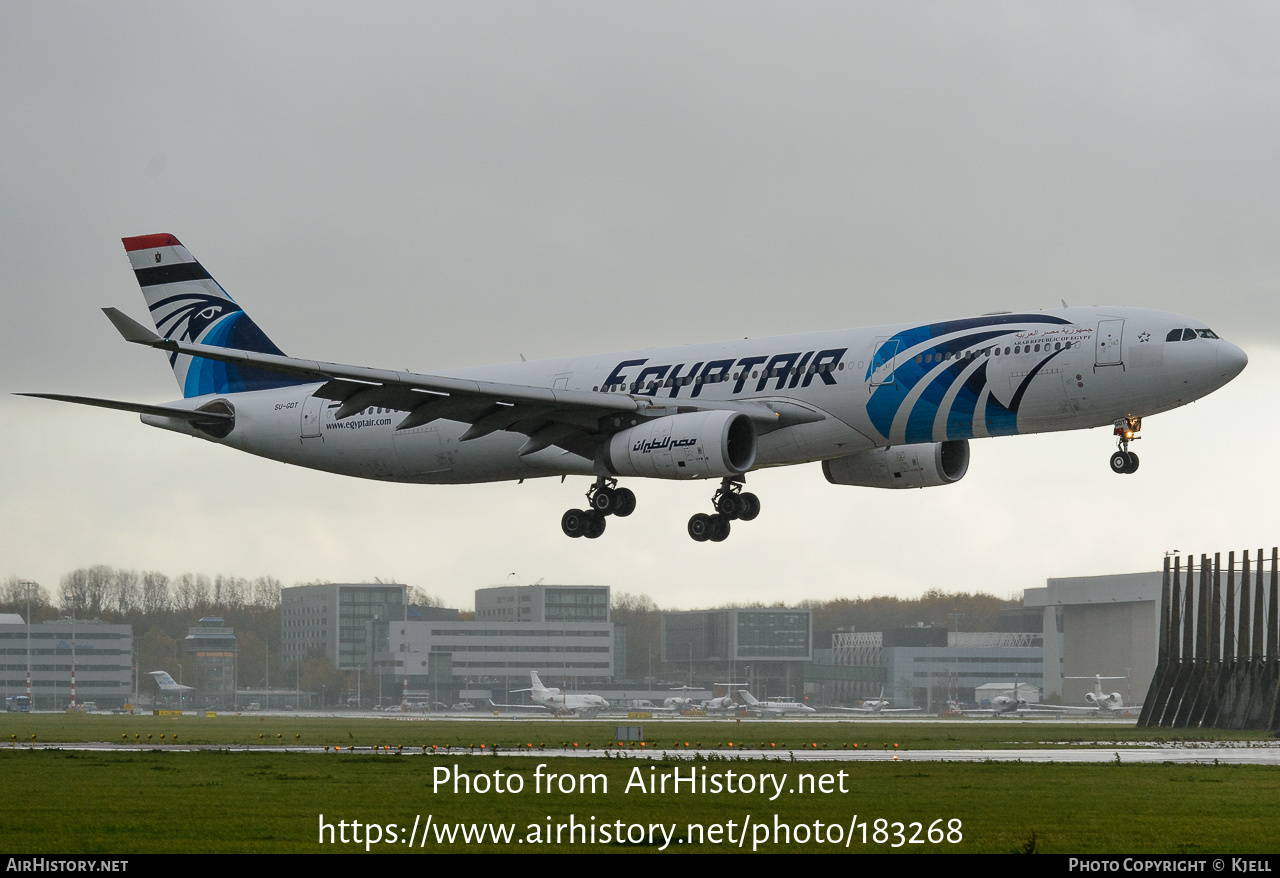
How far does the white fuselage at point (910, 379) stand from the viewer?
42.0 m

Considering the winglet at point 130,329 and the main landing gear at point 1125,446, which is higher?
the winglet at point 130,329

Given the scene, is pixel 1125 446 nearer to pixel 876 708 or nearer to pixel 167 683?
pixel 876 708

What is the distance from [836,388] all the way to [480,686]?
143 metres

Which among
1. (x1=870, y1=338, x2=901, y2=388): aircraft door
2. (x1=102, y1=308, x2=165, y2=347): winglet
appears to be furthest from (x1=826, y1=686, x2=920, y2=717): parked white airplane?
(x1=102, y1=308, x2=165, y2=347): winglet

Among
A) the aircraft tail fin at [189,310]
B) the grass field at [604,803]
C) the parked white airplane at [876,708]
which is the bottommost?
the parked white airplane at [876,708]

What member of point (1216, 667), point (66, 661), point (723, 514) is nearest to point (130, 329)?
point (723, 514)

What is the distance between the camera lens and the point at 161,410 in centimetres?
5559

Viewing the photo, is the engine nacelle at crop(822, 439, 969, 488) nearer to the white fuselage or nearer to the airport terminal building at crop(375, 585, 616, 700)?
the white fuselage

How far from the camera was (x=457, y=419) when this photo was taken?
1917 inches

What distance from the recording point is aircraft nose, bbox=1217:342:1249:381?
4150 centimetres

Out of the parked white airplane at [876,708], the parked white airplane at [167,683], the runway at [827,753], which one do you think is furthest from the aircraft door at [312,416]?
the parked white airplane at [876,708]

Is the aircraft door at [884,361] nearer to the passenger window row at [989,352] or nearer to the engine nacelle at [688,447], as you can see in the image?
the passenger window row at [989,352]

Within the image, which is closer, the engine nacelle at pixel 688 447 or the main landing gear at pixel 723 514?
the engine nacelle at pixel 688 447

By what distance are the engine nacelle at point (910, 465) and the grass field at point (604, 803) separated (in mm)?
9599
